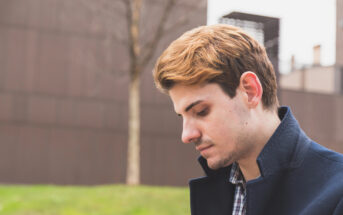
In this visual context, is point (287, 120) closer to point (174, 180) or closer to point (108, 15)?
point (108, 15)

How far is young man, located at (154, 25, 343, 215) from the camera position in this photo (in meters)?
1.93

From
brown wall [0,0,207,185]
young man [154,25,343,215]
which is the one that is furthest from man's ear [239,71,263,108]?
brown wall [0,0,207,185]

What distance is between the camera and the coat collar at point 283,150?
195 cm

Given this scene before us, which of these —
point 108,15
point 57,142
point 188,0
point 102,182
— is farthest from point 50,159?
point 188,0

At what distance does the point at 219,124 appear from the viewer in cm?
212

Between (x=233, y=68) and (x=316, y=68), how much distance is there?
77.2 feet

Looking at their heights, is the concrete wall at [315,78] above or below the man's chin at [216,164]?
above

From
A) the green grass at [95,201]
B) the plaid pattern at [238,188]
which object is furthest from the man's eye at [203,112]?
the green grass at [95,201]

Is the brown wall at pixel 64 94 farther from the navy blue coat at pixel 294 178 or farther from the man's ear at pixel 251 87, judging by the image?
the navy blue coat at pixel 294 178

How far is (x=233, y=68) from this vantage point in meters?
2.09

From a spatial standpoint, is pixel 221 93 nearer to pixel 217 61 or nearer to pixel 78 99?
pixel 217 61

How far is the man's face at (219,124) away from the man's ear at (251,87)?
26mm

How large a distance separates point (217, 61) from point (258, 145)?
38 centimetres

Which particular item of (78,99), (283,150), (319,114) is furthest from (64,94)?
(283,150)
